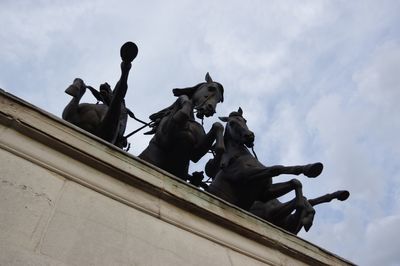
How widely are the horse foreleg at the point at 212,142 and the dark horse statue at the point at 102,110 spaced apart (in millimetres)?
1033

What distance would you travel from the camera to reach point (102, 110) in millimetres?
5590

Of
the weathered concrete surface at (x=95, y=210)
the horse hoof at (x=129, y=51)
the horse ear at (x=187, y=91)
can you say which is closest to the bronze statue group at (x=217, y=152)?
the horse hoof at (x=129, y=51)

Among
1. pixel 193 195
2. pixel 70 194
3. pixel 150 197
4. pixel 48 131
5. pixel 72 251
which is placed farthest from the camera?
Answer: pixel 193 195

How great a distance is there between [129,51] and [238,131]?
82.8 inches

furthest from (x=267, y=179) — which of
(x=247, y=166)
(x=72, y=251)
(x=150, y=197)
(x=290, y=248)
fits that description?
(x=72, y=251)

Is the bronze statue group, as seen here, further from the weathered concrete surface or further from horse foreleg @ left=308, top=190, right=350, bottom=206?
the weathered concrete surface

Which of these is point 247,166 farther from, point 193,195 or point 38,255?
point 38,255

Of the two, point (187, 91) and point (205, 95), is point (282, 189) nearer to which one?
point (205, 95)

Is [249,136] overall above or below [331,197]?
above

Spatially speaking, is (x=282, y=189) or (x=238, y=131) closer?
(x=282, y=189)

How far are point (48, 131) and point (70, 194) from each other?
1.80 feet

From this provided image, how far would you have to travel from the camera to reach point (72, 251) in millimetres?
2703

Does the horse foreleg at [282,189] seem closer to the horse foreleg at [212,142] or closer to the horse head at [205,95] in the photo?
the horse foreleg at [212,142]

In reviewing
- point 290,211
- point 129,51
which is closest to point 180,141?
point 129,51
